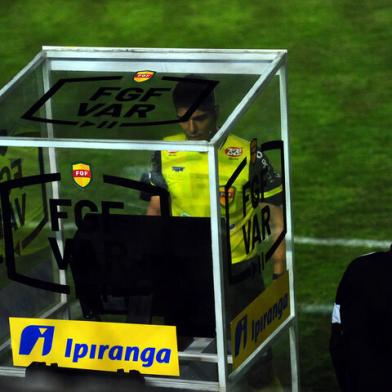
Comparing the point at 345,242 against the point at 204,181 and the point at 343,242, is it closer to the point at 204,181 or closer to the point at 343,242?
the point at 343,242

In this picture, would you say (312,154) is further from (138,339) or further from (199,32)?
(138,339)

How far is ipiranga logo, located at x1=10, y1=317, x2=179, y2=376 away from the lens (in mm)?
5754

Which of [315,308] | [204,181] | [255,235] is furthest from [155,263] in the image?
[315,308]

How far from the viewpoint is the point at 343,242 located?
9.55 meters

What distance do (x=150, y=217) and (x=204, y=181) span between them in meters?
0.32

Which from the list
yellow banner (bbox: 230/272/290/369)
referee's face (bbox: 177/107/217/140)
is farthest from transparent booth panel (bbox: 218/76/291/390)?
referee's face (bbox: 177/107/217/140)

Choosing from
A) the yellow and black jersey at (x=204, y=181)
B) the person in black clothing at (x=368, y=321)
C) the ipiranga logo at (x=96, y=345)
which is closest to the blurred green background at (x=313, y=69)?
the yellow and black jersey at (x=204, y=181)

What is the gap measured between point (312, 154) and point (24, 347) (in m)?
5.33

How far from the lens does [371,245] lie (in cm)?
943

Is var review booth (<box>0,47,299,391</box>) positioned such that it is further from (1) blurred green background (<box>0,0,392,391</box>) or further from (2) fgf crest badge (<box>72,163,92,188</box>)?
(1) blurred green background (<box>0,0,392,391</box>)

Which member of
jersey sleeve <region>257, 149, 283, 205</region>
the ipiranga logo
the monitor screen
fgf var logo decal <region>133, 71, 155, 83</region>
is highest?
fgf var logo decal <region>133, 71, 155, 83</region>

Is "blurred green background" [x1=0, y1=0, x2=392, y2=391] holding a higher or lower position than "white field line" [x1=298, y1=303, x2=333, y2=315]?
higher

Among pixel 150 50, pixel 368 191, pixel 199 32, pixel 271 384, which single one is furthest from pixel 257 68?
pixel 199 32

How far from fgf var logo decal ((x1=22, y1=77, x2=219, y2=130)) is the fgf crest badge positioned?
7.6 inches
